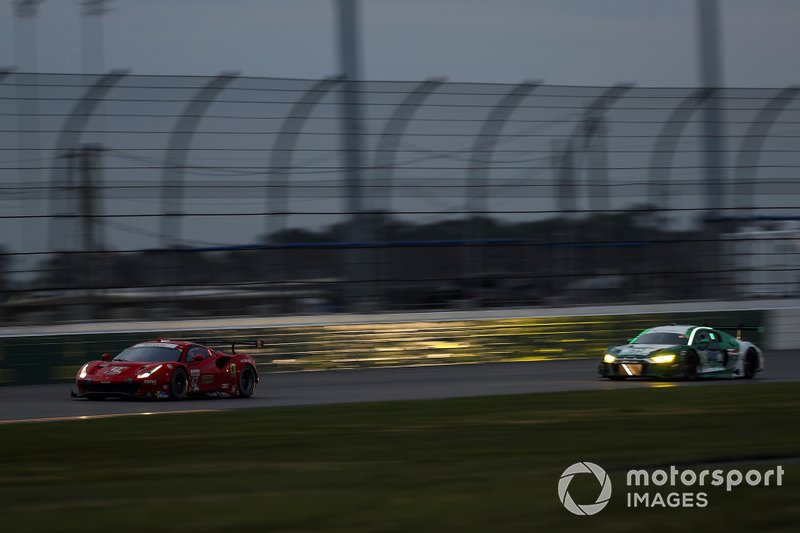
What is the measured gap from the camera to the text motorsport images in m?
6.80

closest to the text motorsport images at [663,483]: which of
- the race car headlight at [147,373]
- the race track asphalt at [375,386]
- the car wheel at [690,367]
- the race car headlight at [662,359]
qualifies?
the race track asphalt at [375,386]

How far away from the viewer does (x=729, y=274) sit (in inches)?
914

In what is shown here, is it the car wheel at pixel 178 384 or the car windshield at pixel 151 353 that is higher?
the car windshield at pixel 151 353

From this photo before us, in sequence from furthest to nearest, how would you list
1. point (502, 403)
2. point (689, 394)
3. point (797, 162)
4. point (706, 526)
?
point (797, 162)
point (689, 394)
point (502, 403)
point (706, 526)

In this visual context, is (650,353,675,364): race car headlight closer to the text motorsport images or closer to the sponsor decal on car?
the sponsor decal on car

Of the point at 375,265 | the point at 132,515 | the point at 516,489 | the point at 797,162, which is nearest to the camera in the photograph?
the point at 132,515

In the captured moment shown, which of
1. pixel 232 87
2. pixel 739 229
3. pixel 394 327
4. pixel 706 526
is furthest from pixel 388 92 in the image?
pixel 706 526

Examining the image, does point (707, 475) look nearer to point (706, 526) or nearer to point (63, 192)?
point (706, 526)

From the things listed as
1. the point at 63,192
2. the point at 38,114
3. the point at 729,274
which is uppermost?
the point at 38,114

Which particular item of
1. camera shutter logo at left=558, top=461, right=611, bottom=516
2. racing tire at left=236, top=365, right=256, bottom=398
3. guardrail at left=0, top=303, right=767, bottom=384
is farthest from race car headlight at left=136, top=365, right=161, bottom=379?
camera shutter logo at left=558, top=461, right=611, bottom=516

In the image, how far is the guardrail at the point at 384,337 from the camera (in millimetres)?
19000

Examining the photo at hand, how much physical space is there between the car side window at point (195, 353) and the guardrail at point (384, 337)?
10.3ft

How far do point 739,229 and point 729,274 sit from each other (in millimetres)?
923

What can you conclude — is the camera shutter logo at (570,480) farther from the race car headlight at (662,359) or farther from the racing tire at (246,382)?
the race car headlight at (662,359)
